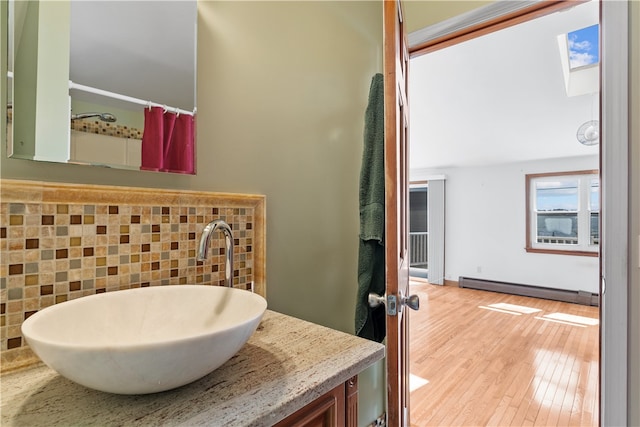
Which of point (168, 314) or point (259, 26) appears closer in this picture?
point (168, 314)

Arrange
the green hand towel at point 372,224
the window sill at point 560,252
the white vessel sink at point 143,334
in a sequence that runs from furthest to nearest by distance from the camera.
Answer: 1. the window sill at point 560,252
2. the green hand towel at point 372,224
3. the white vessel sink at point 143,334

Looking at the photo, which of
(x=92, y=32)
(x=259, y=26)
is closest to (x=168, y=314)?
(x=92, y=32)

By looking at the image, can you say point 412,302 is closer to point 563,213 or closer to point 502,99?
point 502,99

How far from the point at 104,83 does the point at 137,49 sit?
147mm

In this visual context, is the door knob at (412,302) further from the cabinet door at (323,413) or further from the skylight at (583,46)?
the skylight at (583,46)

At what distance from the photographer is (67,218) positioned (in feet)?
2.24

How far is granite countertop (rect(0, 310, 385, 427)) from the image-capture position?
18.1 inches

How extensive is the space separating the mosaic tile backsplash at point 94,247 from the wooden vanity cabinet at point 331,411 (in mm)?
500

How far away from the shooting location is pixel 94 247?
721 millimetres

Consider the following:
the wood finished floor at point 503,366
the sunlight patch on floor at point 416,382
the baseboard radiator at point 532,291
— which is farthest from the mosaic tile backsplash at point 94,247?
the baseboard radiator at point 532,291

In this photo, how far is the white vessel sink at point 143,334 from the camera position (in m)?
0.43

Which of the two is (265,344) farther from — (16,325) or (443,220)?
(443,220)

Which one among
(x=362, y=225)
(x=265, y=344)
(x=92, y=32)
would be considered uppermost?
(x=92, y=32)

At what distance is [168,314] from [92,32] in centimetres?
71
